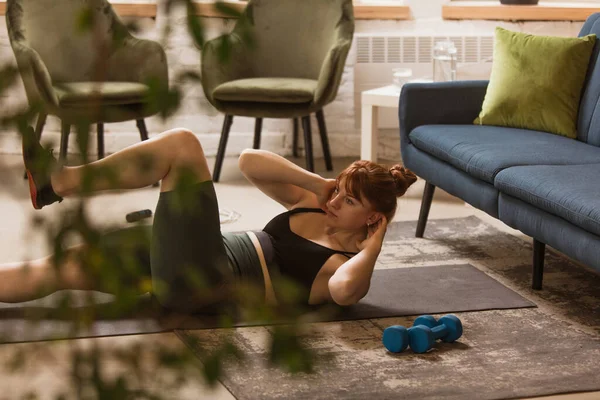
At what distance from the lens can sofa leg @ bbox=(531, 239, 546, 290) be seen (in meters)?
3.12

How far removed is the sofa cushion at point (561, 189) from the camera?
8.85 feet

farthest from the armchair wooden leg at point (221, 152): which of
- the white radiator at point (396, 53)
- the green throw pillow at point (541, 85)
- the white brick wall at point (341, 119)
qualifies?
the green throw pillow at point (541, 85)

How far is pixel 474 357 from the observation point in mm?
2553

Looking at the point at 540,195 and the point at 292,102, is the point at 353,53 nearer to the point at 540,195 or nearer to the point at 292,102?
the point at 292,102

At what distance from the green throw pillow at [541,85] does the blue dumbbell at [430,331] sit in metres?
1.42

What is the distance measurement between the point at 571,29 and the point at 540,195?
2878mm

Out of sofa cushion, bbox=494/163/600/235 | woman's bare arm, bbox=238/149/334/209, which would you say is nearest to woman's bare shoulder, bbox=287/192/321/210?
woman's bare arm, bbox=238/149/334/209

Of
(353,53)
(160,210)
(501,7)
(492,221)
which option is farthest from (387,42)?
(160,210)

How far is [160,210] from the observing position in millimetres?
2432

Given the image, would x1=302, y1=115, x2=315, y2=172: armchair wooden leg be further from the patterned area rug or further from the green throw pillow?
the patterned area rug

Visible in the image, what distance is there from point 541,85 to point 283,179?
146 centimetres

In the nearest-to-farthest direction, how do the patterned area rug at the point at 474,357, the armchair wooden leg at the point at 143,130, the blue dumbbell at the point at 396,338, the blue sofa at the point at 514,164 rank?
the patterned area rug at the point at 474,357
the blue dumbbell at the point at 396,338
the blue sofa at the point at 514,164
the armchair wooden leg at the point at 143,130

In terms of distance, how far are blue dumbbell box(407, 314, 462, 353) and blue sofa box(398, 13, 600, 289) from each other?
17.3 inches

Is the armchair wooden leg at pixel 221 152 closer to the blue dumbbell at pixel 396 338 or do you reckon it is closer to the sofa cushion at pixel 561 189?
the sofa cushion at pixel 561 189
